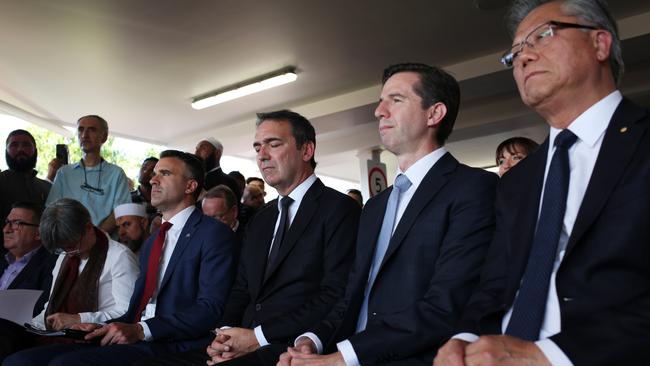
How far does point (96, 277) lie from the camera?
3348mm

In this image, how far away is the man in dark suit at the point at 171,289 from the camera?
9.16ft

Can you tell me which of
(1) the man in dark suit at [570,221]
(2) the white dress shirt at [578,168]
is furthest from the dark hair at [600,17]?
(2) the white dress shirt at [578,168]

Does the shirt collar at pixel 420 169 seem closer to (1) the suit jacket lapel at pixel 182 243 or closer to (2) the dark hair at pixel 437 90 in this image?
(2) the dark hair at pixel 437 90

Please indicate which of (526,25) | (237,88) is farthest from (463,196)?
(237,88)

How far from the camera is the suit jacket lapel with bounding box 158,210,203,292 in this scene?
303cm

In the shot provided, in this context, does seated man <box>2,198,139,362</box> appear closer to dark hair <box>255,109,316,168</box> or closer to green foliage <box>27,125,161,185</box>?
dark hair <box>255,109,316,168</box>

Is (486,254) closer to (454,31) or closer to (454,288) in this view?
(454,288)

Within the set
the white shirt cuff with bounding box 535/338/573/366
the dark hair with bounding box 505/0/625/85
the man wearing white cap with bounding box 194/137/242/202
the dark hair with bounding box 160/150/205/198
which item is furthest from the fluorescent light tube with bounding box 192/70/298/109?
the white shirt cuff with bounding box 535/338/573/366

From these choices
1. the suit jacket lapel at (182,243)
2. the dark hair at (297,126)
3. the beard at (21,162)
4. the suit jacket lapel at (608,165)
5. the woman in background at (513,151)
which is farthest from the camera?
the beard at (21,162)

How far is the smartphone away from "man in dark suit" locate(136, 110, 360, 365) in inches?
168

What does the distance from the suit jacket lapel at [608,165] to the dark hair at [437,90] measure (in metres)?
0.82

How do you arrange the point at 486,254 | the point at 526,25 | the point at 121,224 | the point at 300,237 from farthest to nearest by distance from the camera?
the point at 121,224 < the point at 300,237 < the point at 486,254 < the point at 526,25

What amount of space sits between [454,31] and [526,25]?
5.16 meters

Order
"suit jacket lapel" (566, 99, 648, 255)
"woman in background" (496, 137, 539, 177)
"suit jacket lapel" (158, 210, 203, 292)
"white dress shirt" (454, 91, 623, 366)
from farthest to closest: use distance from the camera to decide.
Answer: "woman in background" (496, 137, 539, 177) → "suit jacket lapel" (158, 210, 203, 292) → "white dress shirt" (454, 91, 623, 366) → "suit jacket lapel" (566, 99, 648, 255)
